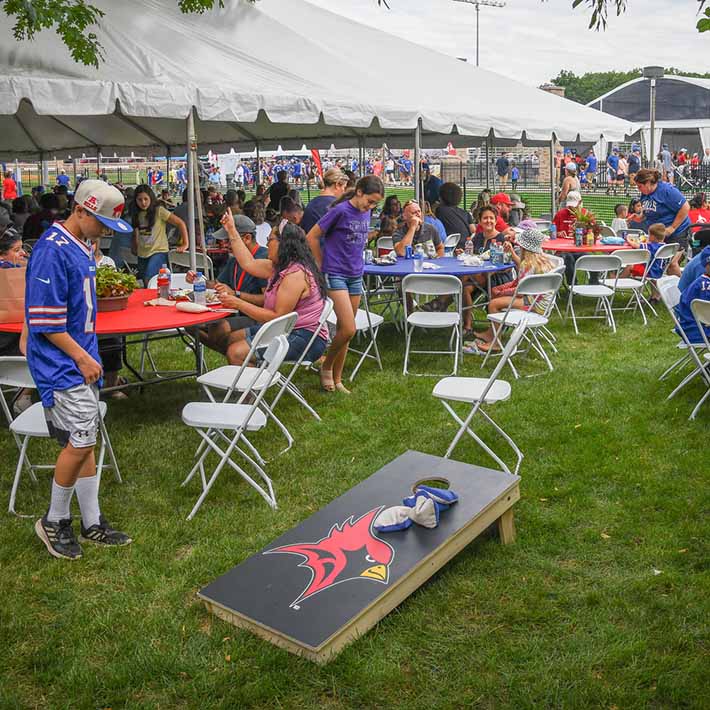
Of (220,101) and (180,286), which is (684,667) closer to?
(180,286)

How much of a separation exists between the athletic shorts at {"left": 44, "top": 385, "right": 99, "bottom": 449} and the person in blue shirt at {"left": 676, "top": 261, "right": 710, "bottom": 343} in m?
4.25

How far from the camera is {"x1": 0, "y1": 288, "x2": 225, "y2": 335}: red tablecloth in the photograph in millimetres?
4988

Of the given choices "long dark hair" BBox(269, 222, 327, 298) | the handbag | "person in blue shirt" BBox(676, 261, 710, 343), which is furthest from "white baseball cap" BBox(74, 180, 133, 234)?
"person in blue shirt" BBox(676, 261, 710, 343)

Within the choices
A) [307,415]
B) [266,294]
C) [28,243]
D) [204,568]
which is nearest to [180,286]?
[266,294]

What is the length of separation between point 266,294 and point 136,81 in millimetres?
2995

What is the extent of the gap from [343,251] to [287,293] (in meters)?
1.03

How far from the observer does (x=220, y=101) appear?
7840 millimetres

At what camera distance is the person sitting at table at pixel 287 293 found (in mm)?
5750

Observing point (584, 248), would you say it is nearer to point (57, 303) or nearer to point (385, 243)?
point (385, 243)

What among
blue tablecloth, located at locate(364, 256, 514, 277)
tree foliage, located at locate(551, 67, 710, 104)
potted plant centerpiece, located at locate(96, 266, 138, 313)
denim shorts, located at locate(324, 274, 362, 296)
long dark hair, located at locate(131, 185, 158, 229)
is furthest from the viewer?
tree foliage, located at locate(551, 67, 710, 104)

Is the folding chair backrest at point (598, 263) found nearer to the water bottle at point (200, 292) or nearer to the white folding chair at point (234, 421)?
the water bottle at point (200, 292)

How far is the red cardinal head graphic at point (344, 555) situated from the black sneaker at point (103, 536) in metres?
0.98

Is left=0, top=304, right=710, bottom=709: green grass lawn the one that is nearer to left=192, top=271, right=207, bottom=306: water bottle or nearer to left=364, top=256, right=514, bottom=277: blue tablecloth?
left=192, top=271, right=207, bottom=306: water bottle

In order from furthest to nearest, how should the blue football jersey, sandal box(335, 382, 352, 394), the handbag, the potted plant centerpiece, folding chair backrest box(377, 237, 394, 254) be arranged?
folding chair backrest box(377, 237, 394, 254)
sandal box(335, 382, 352, 394)
the potted plant centerpiece
the handbag
the blue football jersey
